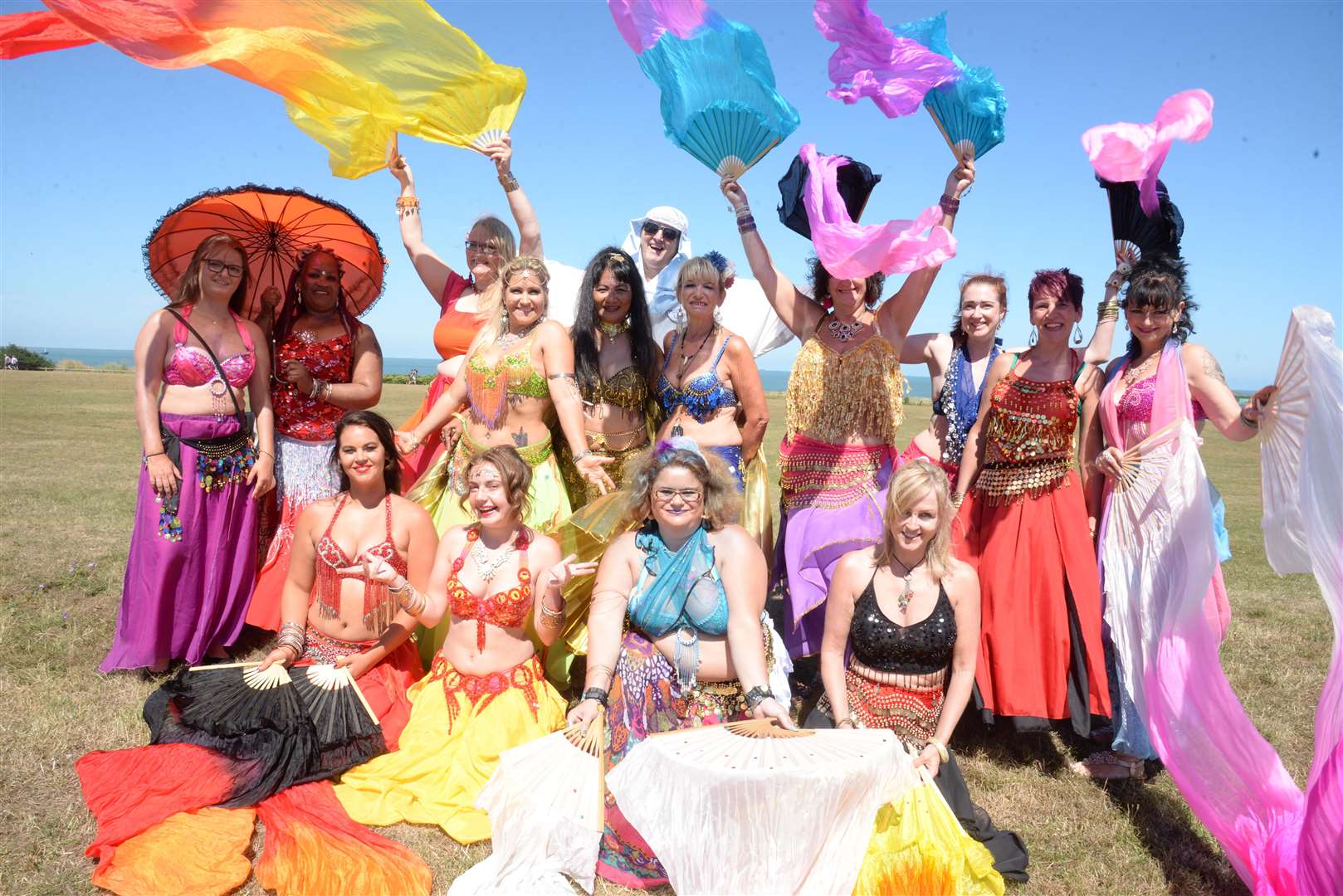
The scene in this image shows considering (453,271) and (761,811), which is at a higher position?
(453,271)

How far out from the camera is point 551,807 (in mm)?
3029

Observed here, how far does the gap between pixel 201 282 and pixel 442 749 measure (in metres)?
2.71

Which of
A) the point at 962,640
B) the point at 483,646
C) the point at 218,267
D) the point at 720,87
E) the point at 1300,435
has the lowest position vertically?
the point at 483,646

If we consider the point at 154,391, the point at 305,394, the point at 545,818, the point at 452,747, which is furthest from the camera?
the point at 305,394

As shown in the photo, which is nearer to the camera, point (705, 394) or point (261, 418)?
point (705, 394)

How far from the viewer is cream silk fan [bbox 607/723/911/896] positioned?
269cm

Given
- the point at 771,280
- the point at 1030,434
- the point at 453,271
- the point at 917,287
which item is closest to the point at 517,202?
the point at 453,271

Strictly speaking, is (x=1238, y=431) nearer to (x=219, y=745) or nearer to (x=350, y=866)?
(x=350, y=866)

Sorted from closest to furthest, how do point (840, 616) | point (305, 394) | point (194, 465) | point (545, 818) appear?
point (545, 818), point (840, 616), point (194, 465), point (305, 394)

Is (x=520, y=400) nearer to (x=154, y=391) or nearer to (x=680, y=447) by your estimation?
(x=680, y=447)

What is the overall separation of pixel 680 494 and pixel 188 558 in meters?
2.86

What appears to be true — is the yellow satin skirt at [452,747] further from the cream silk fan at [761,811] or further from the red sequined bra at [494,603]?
the cream silk fan at [761,811]

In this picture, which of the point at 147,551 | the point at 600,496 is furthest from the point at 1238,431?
the point at 147,551

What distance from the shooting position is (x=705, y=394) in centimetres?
443
